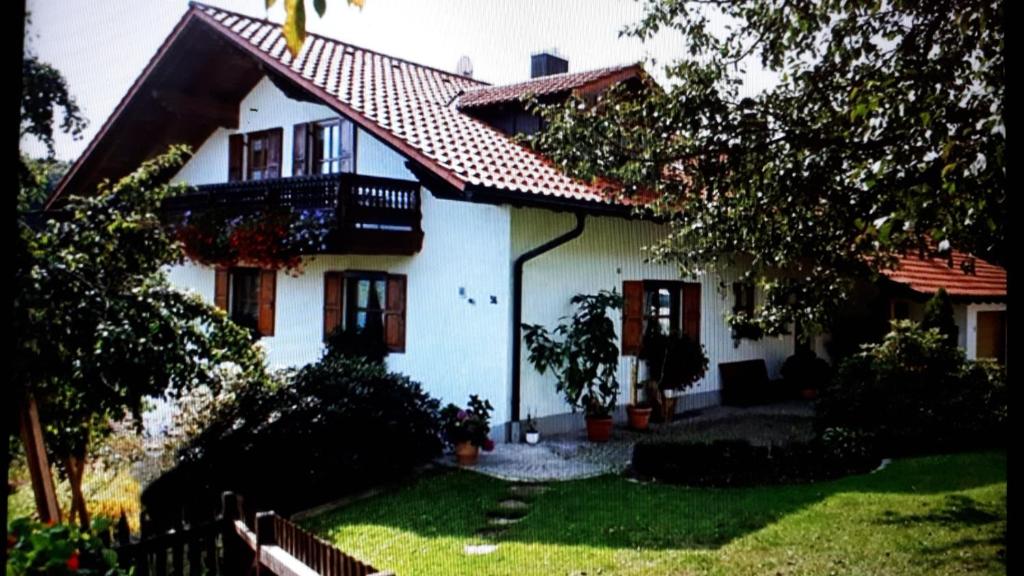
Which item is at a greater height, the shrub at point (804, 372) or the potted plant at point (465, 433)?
the shrub at point (804, 372)

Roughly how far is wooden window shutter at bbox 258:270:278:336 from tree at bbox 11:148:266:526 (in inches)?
221

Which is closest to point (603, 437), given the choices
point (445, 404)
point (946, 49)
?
point (445, 404)

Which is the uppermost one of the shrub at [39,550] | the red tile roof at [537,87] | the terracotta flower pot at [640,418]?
the red tile roof at [537,87]

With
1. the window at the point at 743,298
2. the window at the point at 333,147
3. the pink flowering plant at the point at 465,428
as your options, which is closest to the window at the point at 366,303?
the window at the point at 333,147

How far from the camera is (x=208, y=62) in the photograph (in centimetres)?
1034

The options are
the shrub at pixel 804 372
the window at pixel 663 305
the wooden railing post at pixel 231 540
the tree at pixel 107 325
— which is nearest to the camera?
the tree at pixel 107 325

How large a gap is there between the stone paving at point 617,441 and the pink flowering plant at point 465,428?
187mm

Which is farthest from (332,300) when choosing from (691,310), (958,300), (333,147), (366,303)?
(958,300)

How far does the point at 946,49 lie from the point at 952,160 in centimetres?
102

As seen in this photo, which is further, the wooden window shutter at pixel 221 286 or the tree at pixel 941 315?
the wooden window shutter at pixel 221 286

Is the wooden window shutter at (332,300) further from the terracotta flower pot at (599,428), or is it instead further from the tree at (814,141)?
the tree at (814,141)

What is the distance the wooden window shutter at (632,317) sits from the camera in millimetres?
9789

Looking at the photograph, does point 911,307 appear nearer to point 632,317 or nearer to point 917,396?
point 917,396

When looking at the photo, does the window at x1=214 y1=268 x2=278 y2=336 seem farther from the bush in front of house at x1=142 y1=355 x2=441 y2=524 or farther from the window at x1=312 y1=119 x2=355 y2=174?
the bush in front of house at x1=142 y1=355 x2=441 y2=524
